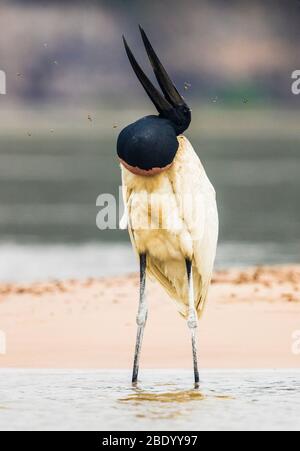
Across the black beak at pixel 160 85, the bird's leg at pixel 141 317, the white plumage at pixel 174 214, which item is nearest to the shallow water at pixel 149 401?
the bird's leg at pixel 141 317

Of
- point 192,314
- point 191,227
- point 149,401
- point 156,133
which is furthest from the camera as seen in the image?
point 192,314

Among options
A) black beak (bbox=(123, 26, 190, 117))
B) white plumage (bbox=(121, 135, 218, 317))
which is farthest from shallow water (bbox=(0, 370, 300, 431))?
black beak (bbox=(123, 26, 190, 117))

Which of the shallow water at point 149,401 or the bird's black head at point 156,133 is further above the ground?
the bird's black head at point 156,133

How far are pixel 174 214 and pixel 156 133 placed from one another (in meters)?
0.47

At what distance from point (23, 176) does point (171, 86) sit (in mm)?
25318

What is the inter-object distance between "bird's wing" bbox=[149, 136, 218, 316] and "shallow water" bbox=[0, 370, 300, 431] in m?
0.55

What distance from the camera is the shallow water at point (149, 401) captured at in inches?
284

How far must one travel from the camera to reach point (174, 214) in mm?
8109

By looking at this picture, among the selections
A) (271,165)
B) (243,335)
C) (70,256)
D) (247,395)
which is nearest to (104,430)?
(247,395)

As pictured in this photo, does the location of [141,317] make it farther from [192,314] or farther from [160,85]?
[160,85]

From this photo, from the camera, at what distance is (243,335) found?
9961mm

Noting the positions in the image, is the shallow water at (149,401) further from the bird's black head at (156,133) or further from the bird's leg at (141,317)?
the bird's black head at (156,133)

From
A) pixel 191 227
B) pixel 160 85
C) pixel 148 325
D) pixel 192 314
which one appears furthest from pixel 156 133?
pixel 148 325

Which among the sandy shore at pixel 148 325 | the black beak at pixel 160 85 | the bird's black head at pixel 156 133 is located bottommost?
the sandy shore at pixel 148 325
